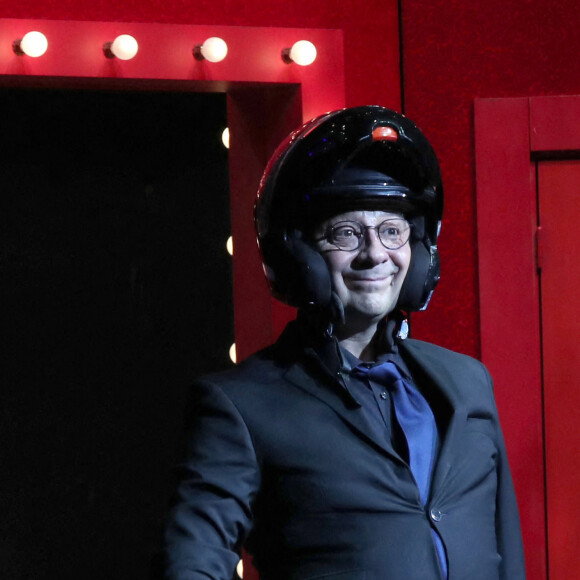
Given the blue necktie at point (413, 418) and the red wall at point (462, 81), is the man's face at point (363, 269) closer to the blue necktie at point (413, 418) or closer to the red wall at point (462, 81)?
the blue necktie at point (413, 418)

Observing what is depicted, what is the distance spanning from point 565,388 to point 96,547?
1.23m

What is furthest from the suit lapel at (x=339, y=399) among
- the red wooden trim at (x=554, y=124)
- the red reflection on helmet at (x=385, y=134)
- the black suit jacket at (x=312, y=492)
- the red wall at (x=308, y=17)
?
the red wooden trim at (x=554, y=124)

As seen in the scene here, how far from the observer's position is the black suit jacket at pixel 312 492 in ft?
4.39

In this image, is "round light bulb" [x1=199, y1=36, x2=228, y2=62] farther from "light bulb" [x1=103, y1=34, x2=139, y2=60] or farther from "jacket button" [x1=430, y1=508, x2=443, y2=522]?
"jacket button" [x1=430, y1=508, x2=443, y2=522]

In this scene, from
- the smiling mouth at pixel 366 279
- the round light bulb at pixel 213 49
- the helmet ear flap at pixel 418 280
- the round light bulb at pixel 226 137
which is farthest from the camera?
the round light bulb at pixel 226 137

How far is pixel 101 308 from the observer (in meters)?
2.33

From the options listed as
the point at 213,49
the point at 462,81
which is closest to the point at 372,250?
the point at 213,49

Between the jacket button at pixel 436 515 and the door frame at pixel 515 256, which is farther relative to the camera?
the door frame at pixel 515 256

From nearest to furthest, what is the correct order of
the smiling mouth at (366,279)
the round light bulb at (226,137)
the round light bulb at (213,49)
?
1. the smiling mouth at (366,279)
2. the round light bulb at (213,49)
3. the round light bulb at (226,137)

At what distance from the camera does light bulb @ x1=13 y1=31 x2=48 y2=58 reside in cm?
213

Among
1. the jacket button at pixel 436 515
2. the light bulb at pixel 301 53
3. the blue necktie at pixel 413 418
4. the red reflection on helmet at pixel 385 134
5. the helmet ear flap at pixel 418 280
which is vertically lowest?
the jacket button at pixel 436 515

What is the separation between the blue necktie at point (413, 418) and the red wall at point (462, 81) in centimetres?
100

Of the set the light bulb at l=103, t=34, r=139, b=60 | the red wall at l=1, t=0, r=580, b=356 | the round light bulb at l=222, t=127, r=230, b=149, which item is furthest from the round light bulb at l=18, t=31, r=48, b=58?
the red wall at l=1, t=0, r=580, b=356

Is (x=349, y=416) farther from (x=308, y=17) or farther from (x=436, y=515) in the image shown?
(x=308, y=17)
